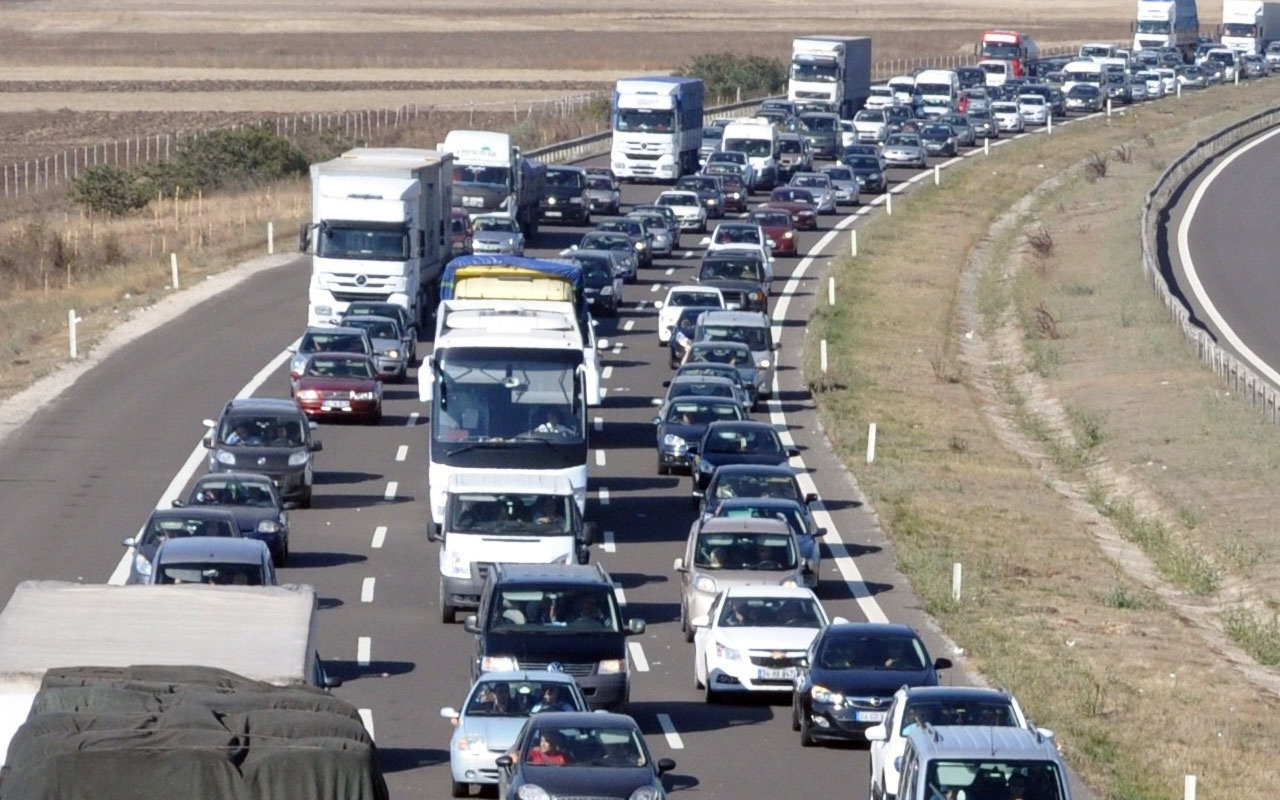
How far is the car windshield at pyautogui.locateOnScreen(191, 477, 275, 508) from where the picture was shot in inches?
1356

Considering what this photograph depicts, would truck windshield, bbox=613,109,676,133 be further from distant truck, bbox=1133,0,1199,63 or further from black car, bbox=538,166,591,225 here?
distant truck, bbox=1133,0,1199,63

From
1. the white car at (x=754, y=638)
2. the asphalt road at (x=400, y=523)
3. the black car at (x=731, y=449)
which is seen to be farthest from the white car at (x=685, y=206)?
the white car at (x=754, y=638)

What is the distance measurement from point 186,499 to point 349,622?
7461mm

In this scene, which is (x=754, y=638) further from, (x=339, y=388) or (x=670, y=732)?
(x=339, y=388)

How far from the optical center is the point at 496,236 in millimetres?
62406

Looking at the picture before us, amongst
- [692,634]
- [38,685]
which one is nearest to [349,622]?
[692,634]

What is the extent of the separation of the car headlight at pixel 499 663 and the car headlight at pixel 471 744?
3186 millimetres

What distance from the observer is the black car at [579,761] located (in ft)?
66.3

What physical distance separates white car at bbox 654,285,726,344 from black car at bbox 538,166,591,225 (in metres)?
17.8

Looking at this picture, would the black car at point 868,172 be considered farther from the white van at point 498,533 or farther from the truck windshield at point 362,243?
the white van at point 498,533

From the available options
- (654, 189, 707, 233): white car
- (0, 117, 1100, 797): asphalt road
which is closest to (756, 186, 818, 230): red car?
(654, 189, 707, 233): white car

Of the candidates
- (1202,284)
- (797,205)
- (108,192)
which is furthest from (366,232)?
(108,192)

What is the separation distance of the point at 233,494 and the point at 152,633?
1699 cm

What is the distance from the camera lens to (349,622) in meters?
30.8
